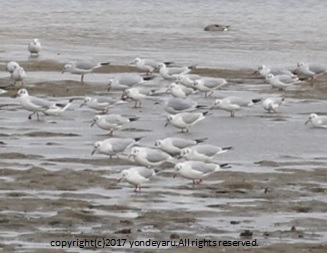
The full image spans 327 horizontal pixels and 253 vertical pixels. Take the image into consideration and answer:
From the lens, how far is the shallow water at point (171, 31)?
105 ft

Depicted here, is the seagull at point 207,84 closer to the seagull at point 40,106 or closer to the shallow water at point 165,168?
the shallow water at point 165,168

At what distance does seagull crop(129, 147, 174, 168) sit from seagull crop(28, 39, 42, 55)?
15.1m

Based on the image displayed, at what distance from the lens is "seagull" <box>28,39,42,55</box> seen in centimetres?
3038

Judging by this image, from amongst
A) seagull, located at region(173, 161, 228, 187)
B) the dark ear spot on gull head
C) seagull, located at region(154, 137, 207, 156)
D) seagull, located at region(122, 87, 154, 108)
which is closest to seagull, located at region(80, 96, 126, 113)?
seagull, located at region(122, 87, 154, 108)

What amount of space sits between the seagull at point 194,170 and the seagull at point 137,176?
0.36m

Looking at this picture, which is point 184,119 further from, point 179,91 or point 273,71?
point 273,71

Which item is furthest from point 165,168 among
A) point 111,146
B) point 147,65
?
point 147,65

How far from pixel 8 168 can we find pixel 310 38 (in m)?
22.7

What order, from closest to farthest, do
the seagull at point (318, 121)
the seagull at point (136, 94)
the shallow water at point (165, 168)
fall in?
the shallow water at point (165, 168) → the seagull at point (318, 121) → the seagull at point (136, 94)

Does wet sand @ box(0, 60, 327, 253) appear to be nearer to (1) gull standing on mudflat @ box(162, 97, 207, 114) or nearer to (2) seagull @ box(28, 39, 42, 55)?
(1) gull standing on mudflat @ box(162, 97, 207, 114)

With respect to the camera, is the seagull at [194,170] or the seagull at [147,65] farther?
the seagull at [147,65]

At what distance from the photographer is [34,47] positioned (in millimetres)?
30547

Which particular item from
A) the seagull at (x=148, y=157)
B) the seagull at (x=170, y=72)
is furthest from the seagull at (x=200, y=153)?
the seagull at (x=170, y=72)

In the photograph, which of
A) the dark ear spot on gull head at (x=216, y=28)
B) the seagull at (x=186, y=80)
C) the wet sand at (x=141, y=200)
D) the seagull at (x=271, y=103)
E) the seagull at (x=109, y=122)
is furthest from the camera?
the dark ear spot on gull head at (x=216, y=28)
